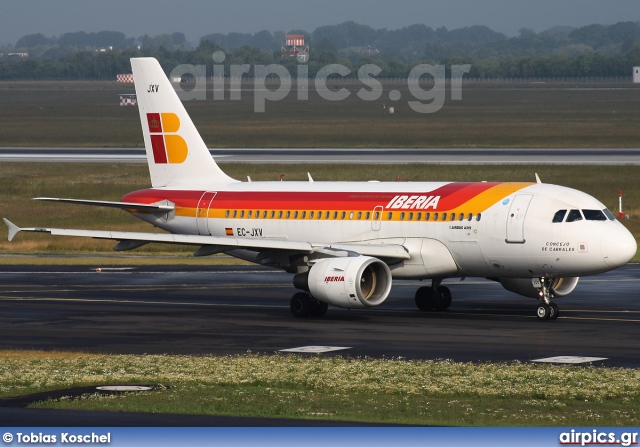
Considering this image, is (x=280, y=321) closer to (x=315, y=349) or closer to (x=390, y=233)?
(x=390, y=233)

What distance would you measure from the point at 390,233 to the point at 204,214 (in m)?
7.77

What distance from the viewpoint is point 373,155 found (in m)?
109

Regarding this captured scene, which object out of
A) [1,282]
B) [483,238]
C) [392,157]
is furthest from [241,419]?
[392,157]

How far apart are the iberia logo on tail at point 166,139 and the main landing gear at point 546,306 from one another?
15.3m

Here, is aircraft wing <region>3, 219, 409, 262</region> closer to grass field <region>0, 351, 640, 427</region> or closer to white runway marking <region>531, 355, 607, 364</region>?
grass field <region>0, 351, 640, 427</region>

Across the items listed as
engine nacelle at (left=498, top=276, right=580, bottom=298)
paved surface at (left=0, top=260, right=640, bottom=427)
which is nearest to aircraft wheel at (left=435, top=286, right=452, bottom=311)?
paved surface at (left=0, top=260, right=640, bottom=427)

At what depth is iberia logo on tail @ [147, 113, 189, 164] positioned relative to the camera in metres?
47.3

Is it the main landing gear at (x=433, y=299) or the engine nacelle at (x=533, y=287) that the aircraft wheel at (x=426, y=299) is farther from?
the engine nacelle at (x=533, y=287)

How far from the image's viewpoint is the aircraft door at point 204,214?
4500cm

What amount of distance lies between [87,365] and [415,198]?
15.2 meters

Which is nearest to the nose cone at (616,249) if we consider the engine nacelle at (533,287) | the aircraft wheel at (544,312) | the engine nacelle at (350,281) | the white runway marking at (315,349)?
the aircraft wheel at (544,312)

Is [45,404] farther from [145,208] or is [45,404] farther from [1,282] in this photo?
[1,282]

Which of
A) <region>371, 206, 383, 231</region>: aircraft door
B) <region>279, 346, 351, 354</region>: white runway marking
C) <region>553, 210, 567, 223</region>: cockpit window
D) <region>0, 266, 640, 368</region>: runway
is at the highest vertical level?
<region>553, 210, 567, 223</region>: cockpit window

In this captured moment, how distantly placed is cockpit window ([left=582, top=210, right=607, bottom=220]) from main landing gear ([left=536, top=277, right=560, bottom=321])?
8.09ft
